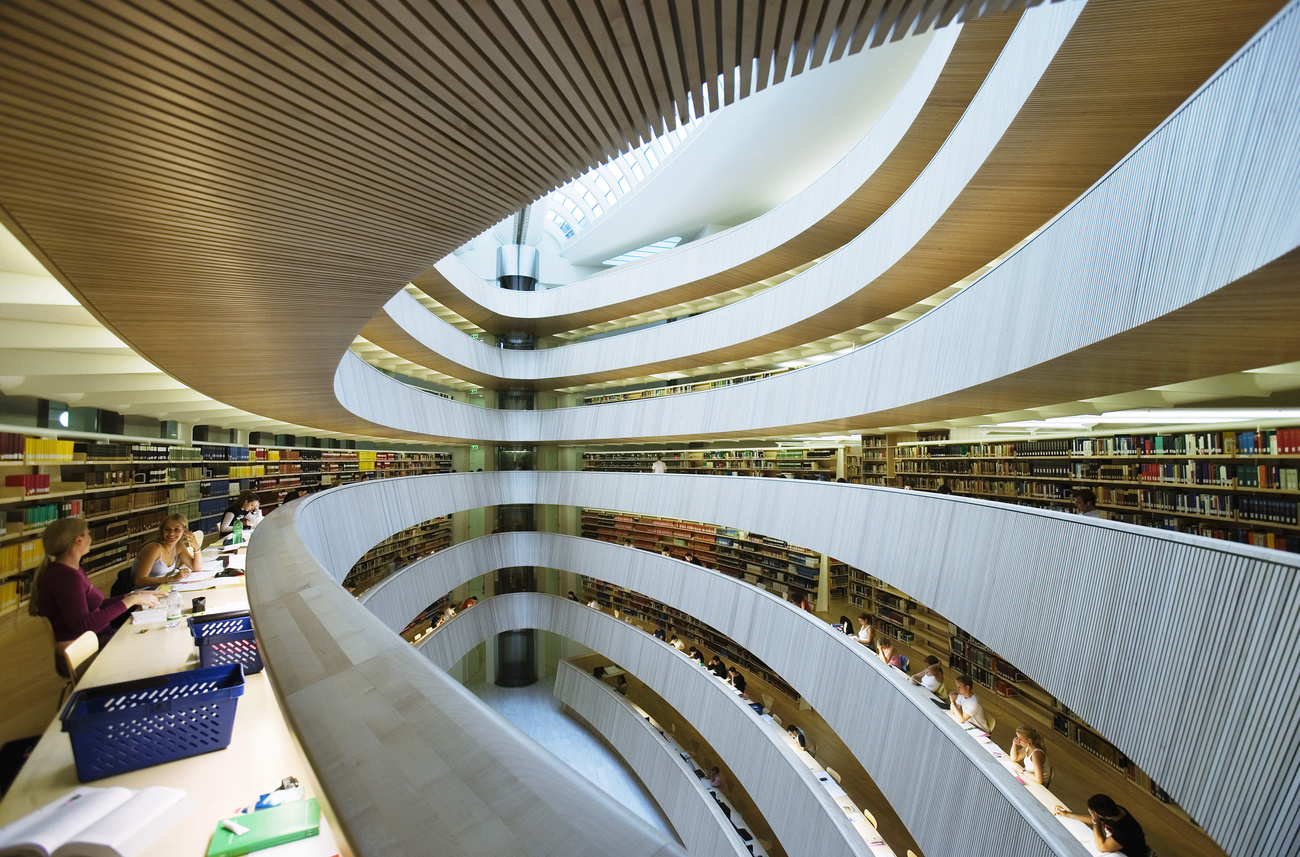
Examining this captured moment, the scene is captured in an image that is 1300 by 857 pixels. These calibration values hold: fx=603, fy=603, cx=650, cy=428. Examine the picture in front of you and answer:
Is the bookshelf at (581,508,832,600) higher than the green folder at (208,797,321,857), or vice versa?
the green folder at (208,797,321,857)

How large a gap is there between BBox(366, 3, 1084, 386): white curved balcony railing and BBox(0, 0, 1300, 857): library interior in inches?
3.2

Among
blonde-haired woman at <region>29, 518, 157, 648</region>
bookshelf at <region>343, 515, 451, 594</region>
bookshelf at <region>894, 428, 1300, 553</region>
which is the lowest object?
bookshelf at <region>343, 515, 451, 594</region>

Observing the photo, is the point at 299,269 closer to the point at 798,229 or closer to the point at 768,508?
the point at 768,508

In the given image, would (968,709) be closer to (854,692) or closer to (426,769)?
(854,692)

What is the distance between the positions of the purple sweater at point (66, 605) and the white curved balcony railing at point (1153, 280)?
5.16 meters

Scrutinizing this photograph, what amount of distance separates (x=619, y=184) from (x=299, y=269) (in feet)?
49.5

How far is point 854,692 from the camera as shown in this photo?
6410 mm

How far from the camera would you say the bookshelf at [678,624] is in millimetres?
11562

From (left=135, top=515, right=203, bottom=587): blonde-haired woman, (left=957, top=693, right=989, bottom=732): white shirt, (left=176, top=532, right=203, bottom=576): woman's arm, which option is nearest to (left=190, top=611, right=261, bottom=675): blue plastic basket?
(left=135, top=515, right=203, bottom=587): blonde-haired woman

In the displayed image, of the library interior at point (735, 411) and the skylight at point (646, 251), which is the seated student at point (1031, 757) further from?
the skylight at point (646, 251)

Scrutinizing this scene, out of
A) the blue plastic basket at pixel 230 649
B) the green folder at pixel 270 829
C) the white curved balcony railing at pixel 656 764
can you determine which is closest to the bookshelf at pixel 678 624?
the white curved balcony railing at pixel 656 764

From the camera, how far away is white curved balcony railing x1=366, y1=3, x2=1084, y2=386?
4383 millimetres

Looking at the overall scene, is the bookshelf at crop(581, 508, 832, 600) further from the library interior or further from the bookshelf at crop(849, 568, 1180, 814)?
the bookshelf at crop(849, 568, 1180, 814)

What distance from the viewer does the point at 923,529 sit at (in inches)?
219
